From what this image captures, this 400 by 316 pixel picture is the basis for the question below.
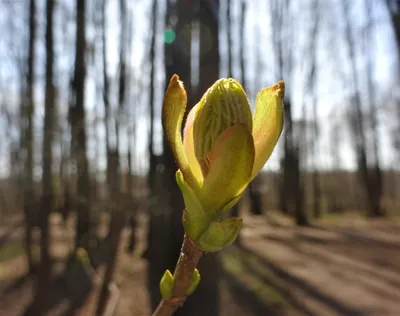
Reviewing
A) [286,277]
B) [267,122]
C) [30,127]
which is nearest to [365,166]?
[286,277]

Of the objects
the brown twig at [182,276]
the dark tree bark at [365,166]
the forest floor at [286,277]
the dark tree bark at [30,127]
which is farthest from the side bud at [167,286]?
the dark tree bark at [365,166]

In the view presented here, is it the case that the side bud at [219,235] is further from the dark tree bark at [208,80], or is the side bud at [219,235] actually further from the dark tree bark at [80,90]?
the dark tree bark at [80,90]

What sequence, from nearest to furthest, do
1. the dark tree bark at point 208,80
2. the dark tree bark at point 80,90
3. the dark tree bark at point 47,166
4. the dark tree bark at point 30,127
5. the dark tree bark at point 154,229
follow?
the dark tree bark at point 208,80, the dark tree bark at point 47,166, the dark tree bark at point 154,229, the dark tree bark at point 30,127, the dark tree bark at point 80,90

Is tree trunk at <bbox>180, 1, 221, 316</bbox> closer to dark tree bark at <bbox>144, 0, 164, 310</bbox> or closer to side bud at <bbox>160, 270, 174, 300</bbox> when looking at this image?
dark tree bark at <bbox>144, 0, 164, 310</bbox>

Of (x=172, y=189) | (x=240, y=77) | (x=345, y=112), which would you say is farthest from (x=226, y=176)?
(x=345, y=112)

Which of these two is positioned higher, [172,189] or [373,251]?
[172,189]

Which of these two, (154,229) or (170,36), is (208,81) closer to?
(170,36)

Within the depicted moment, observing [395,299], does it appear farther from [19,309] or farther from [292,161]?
[292,161]
